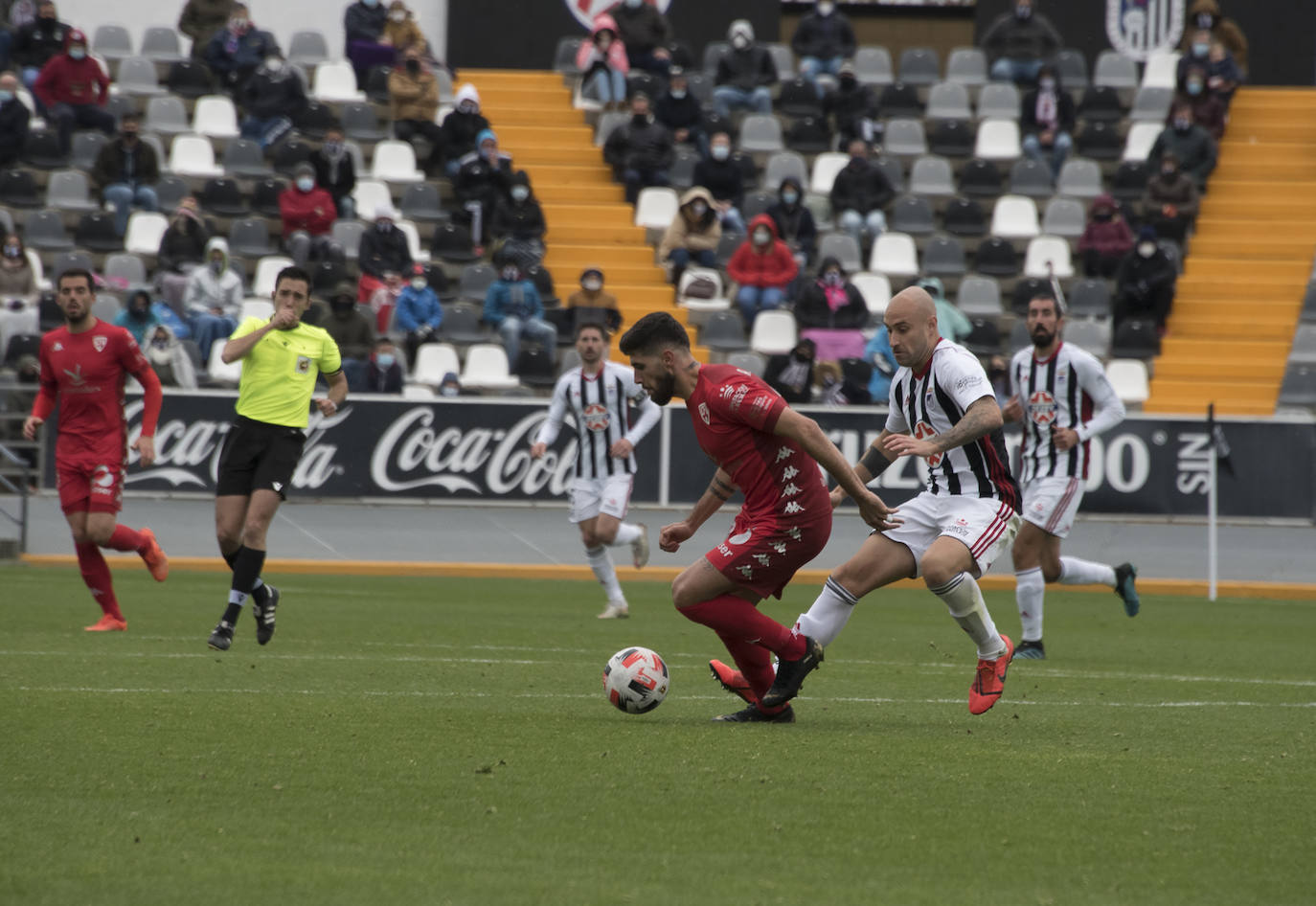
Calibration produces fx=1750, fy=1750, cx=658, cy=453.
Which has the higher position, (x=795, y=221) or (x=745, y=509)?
(x=795, y=221)

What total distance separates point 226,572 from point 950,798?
13.8 m

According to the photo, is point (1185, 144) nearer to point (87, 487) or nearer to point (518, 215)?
point (518, 215)

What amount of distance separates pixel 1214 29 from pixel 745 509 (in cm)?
2266

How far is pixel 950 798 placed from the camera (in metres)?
5.83

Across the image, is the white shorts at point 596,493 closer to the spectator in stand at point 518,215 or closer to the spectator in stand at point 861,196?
the spectator in stand at point 518,215

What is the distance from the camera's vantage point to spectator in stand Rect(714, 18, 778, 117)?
27.6m

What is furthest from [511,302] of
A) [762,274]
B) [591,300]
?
[762,274]

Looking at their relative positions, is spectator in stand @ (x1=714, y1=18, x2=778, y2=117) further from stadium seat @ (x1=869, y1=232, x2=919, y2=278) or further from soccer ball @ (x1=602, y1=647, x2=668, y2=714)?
soccer ball @ (x1=602, y1=647, x2=668, y2=714)

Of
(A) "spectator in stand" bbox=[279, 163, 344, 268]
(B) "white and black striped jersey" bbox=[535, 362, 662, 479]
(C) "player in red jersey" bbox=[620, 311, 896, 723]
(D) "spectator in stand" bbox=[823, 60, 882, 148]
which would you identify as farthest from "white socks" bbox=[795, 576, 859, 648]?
(D) "spectator in stand" bbox=[823, 60, 882, 148]

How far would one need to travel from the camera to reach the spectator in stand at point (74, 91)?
26.0m

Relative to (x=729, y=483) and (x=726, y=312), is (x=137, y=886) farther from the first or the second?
(x=726, y=312)

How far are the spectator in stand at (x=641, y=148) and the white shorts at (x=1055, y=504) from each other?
50.0 feet

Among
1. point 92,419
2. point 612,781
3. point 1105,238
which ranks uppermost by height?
point 1105,238

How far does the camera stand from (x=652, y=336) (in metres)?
7.40
